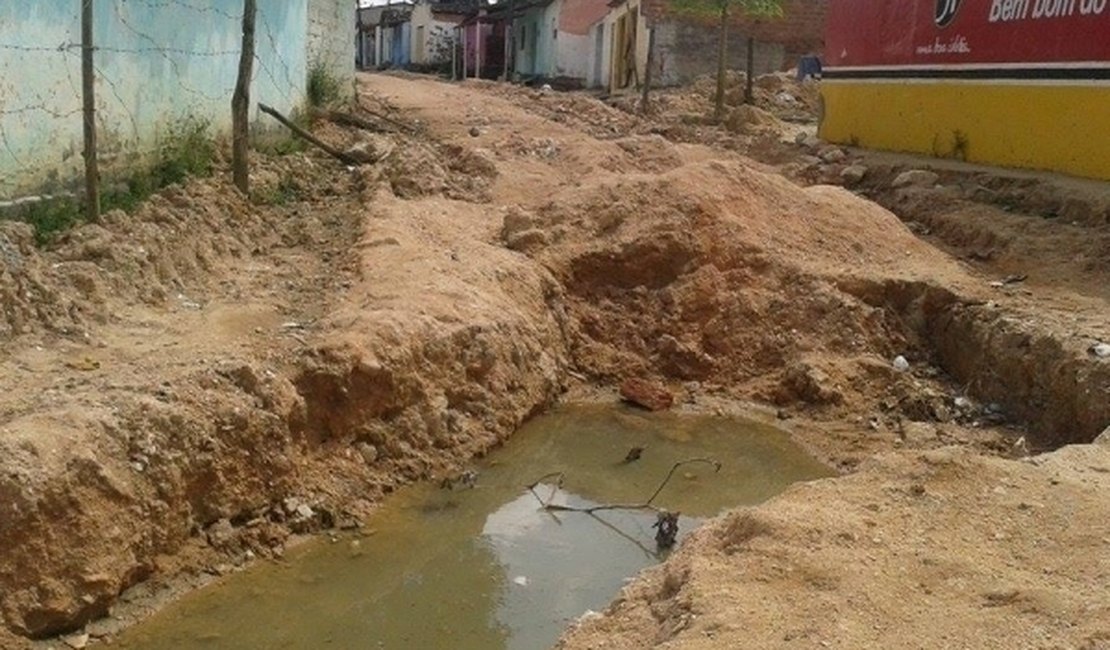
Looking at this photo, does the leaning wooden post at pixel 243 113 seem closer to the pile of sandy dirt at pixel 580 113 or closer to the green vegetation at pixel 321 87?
the green vegetation at pixel 321 87

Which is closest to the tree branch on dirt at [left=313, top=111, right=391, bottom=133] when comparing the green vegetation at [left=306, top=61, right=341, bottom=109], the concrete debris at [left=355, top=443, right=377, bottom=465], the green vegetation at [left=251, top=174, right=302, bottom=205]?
the green vegetation at [left=306, top=61, right=341, bottom=109]

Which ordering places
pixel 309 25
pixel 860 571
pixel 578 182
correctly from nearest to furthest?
pixel 860 571 → pixel 578 182 → pixel 309 25

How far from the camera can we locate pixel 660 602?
416cm

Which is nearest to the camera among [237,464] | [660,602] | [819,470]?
[660,602]

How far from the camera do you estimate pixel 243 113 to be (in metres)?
8.73

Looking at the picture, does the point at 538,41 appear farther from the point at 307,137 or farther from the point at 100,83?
the point at 100,83

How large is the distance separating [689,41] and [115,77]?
1975cm

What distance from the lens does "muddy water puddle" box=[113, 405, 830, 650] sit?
192 inches

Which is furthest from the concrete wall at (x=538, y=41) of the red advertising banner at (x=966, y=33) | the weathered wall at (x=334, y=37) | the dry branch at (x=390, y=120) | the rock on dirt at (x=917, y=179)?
the rock on dirt at (x=917, y=179)

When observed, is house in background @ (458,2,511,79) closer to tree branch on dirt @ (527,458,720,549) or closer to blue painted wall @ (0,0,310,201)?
blue painted wall @ (0,0,310,201)

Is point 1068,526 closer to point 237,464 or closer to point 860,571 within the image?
point 860,571

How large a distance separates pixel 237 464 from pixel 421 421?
1.41m

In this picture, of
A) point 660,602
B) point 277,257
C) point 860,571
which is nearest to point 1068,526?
point 860,571

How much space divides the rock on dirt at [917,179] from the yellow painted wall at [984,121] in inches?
28.0
